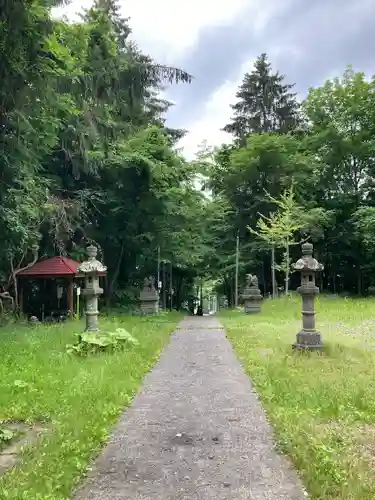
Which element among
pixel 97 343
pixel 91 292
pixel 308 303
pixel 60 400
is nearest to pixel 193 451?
pixel 60 400

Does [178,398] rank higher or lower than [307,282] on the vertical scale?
lower

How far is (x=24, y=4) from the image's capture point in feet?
24.3

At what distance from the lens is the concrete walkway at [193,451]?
310 cm

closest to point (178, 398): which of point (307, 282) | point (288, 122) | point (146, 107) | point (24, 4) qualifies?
point (307, 282)

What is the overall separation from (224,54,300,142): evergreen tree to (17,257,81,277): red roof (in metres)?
17.8

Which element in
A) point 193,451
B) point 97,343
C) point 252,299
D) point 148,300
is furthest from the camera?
point 148,300

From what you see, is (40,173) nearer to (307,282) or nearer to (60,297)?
(60,297)

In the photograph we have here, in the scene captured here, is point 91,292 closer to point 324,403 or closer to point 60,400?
point 60,400

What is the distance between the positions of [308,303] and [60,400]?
196 inches

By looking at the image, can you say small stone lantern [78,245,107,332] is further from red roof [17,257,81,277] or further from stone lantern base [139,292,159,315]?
stone lantern base [139,292,159,315]

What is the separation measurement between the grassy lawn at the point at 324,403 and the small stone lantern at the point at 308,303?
26 cm

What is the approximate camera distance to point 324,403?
4.89 m

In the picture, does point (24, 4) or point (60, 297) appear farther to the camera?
point (60, 297)

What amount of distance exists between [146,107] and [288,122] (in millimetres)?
9934
